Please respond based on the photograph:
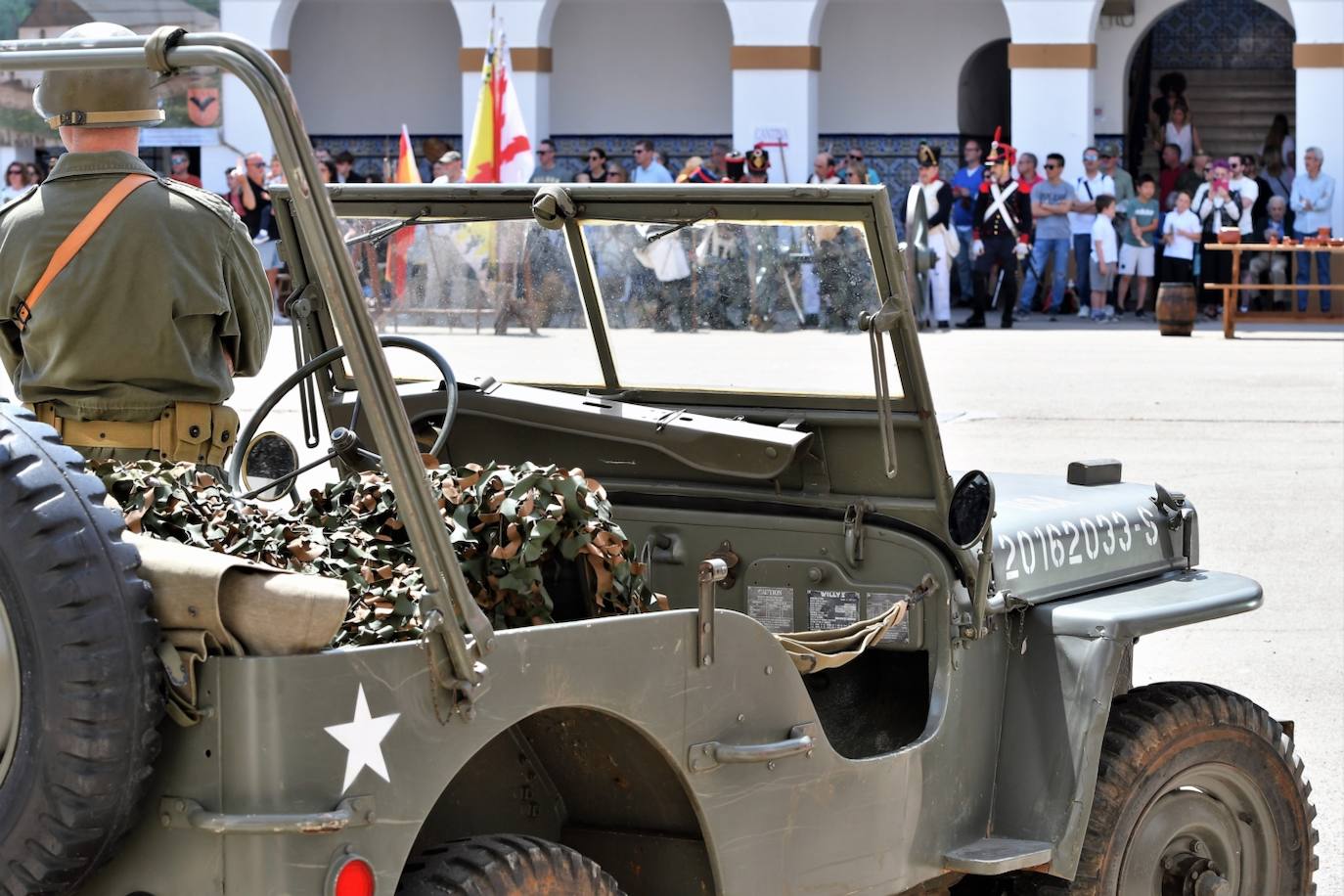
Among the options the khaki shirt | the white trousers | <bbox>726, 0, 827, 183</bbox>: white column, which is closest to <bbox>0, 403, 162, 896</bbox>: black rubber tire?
the khaki shirt

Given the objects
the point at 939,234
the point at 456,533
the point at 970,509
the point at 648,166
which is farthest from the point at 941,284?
the point at 456,533

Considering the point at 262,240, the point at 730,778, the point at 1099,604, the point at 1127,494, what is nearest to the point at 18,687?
the point at 730,778

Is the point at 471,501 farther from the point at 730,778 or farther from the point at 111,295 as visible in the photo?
the point at 111,295

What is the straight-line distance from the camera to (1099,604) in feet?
14.0

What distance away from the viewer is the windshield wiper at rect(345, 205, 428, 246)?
4492mm

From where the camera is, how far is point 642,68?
3041cm

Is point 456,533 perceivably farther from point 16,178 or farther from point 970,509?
point 16,178

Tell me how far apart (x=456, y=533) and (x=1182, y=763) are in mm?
1818

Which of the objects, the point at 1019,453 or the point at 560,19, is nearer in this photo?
the point at 1019,453

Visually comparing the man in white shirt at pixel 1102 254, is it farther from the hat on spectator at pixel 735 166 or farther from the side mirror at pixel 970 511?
the side mirror at pixel 970 511

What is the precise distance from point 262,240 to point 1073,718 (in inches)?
847

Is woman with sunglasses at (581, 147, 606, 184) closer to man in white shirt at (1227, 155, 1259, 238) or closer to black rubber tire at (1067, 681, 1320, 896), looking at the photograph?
man in white shirt at (1227, 155, 1259, 238)

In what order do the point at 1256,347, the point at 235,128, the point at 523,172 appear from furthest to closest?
the point at 235,128
the point at 523,172
the point at 1256,347

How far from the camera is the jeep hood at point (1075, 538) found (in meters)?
4.23
